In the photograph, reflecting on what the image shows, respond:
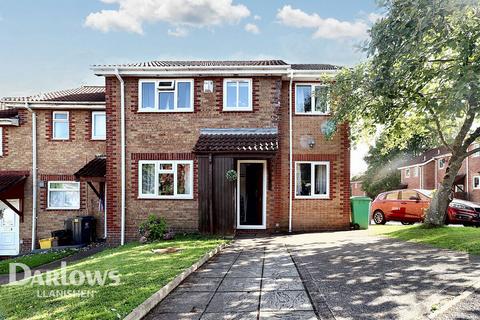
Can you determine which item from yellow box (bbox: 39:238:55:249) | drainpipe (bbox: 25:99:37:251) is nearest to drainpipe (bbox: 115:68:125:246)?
yellow box (bbox: 39:238:55:249)

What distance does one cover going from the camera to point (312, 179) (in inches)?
587

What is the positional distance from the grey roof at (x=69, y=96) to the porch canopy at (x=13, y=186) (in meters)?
3.11

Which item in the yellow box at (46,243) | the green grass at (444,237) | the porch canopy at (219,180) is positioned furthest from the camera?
the yellow box at (46,243)

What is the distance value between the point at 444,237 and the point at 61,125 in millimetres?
14777

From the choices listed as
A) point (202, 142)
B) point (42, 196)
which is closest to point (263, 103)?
point (202, 142)

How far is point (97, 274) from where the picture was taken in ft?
24.7

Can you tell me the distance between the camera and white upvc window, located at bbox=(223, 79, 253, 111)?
47.8 ft

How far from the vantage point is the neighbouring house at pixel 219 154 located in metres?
14.1

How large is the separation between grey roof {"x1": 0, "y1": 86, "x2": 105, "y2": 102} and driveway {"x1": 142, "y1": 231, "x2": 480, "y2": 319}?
10592mm

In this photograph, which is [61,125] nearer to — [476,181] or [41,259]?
[41,259]

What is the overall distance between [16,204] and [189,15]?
10.5m

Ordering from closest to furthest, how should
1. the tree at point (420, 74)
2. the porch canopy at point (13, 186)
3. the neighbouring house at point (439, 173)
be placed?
the tree at point (420, 74), the porch canopy at point (13, 186), the neighbouring house at point (439, 173)

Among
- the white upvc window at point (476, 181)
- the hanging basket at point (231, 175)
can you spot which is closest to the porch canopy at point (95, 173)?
Answer: the hanging basket at point (231, 175)

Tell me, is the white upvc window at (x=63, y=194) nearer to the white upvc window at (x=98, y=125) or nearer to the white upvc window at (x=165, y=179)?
the white upvc window at (x=98, y=125)
